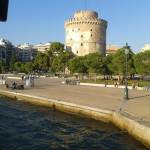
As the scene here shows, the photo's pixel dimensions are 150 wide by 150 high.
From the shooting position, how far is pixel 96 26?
89875 millimetres

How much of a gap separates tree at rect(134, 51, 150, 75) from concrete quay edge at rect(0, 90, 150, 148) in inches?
821

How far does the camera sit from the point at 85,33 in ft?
296

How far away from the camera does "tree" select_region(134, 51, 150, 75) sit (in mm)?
47844

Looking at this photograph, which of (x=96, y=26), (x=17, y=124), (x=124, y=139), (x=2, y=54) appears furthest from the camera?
(x=2, y=54)

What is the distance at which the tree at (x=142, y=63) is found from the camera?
47.8 meters

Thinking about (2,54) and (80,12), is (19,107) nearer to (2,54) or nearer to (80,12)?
(80,12)

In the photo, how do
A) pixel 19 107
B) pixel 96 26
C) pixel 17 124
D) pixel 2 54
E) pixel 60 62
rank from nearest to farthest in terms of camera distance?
pixel 17 124 → pixel 19 107 → pixel 60 62 → pixel 96 26 → pixel 2 54

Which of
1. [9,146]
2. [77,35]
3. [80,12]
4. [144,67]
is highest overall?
[80,12]

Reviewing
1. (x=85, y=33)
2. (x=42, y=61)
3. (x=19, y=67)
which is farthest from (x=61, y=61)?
(x=19, y=67)

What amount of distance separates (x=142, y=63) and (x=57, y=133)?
1297 inches

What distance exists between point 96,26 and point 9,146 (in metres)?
77.3

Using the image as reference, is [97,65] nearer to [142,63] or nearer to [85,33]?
[142,63]

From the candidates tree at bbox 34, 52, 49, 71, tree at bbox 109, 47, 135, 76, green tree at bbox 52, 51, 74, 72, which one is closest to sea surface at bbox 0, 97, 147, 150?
tree at bbox 109, 47, 135, 76

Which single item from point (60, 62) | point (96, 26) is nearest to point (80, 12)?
point (96, 26)
